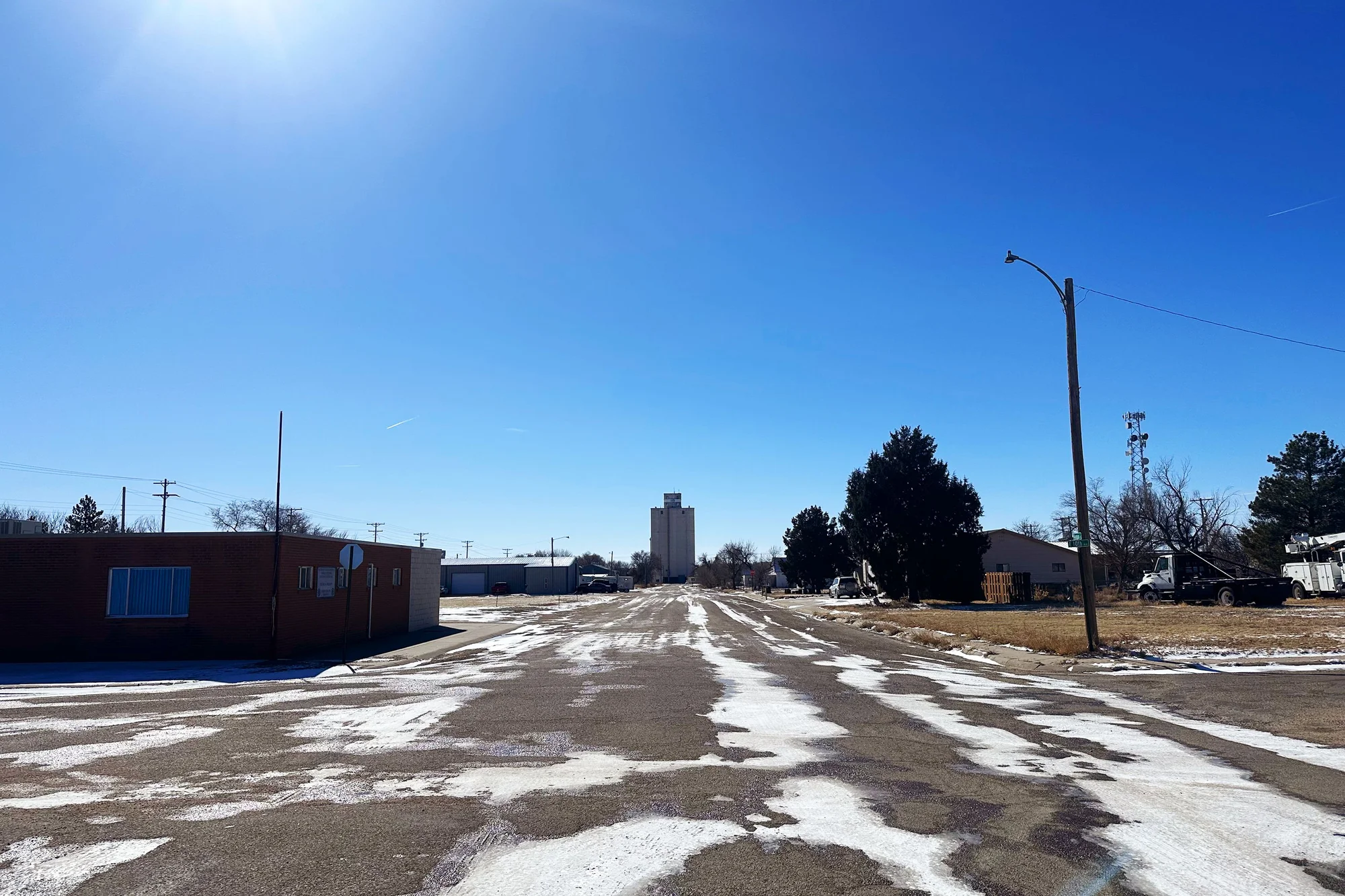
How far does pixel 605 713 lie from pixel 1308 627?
24063mm

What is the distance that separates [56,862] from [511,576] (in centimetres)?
9489

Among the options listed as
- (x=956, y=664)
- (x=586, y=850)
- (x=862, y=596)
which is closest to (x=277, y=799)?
(x=586, y=850)

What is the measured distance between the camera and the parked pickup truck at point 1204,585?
128 feet

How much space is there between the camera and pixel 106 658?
2091 cm

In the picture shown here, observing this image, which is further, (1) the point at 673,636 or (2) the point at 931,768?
(1) the point at 673,636

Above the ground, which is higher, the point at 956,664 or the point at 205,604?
the point at 205,604

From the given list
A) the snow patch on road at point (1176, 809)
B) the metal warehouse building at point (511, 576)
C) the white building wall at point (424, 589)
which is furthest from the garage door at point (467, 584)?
the snow patch on road at point (1176, 809)

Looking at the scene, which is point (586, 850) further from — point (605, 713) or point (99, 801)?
point (605, 713)

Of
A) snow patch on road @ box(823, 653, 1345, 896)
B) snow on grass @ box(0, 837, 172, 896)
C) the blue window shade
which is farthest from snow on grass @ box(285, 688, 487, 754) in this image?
the blue window shade

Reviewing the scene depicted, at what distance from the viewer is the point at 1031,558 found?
63562mm

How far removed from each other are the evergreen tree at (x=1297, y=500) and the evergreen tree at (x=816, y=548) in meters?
32.0

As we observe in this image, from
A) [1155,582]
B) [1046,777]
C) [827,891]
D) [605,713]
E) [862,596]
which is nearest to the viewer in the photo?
[827,891]

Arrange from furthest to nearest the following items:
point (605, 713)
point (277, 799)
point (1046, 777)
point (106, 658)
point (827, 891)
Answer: point (106, 658) < point (605, 713) < point (1046, 777) < point (277, 799) < point (827, 891)

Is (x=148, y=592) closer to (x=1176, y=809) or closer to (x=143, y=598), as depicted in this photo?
(x=143, y=598)
